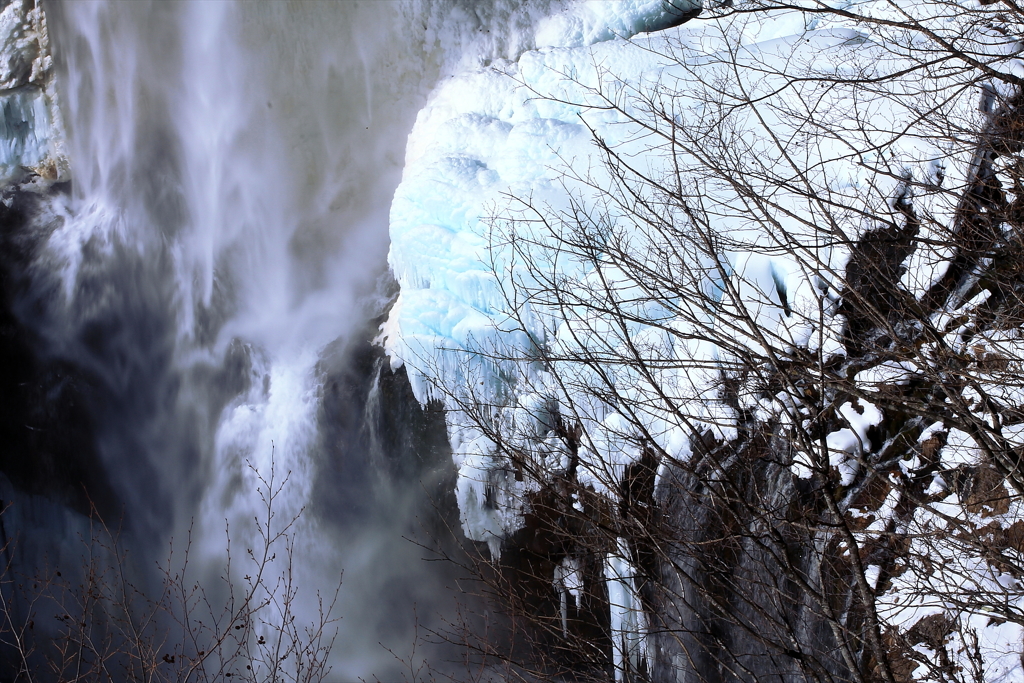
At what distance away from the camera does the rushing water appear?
30.7 feet

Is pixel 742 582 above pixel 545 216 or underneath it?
underneath

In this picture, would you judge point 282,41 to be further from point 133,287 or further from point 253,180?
point 133,287

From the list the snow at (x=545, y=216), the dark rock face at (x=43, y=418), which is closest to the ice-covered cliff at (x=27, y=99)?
the dark rock face at (x=43, y=418)

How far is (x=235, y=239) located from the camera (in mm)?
10594

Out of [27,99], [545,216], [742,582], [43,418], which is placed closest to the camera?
[742,582]

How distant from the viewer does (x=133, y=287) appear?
10617 mm

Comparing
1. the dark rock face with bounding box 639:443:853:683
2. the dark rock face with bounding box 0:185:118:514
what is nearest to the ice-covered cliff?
the dark rock face with bounding box 0:185:118:514

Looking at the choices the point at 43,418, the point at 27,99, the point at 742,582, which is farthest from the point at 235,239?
the point at 742,582

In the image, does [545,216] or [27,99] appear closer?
[545,216]

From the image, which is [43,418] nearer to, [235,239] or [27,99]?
[235,239]

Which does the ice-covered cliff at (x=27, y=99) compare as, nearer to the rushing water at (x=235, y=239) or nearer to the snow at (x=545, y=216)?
the rushing water at (x=235, y=239)

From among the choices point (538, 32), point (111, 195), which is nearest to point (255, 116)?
point (111, 195)

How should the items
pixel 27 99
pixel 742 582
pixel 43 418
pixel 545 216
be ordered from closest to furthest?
pixel 742 582 → pixel 545 216 → pixel 43 418 → pixel 27 99

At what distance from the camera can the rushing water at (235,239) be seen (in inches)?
368
